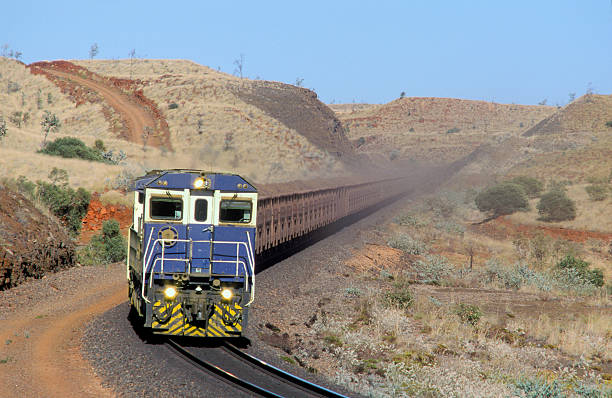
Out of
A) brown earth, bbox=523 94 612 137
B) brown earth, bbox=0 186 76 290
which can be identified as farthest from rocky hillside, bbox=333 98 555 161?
brown earth, bbox=0 186 76 290

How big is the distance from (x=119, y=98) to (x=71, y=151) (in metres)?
39.9

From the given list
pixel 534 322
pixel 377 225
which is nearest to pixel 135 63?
pixel 377 225

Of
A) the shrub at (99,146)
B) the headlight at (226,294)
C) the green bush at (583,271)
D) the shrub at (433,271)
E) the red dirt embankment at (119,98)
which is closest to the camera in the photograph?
the headlight at (226,294)

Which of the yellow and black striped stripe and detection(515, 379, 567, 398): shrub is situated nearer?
detection(515, 379, 567, 398): shrub

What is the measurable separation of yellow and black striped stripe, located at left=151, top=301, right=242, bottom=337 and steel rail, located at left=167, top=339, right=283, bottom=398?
38 centimetres

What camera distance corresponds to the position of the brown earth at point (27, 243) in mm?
18188

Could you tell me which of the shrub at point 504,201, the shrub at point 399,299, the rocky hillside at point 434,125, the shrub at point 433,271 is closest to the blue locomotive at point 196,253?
the shrub at point 399,299

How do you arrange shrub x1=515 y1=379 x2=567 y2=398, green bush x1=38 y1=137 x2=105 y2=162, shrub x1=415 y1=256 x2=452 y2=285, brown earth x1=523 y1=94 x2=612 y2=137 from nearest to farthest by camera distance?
shrub x1=515 y1=379 x2=567 y2=398 → shrub x1=415 y1=256 x2=452 y2=285 → green bush x1=38 y1=137 x2=105 y2=162 → brown earth x1=523 y1=94 x2=612 y2=137

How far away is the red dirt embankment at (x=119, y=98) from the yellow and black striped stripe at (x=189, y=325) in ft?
179

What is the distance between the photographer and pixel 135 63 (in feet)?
435

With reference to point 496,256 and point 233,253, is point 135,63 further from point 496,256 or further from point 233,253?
point 233,253

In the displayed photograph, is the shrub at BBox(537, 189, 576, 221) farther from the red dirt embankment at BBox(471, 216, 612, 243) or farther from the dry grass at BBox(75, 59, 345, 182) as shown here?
the dry grass at BBox(75, 59, 345, 182)

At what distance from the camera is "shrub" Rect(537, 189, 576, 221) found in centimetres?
4922

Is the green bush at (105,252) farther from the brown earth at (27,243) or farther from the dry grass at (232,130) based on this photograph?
the dry grass at (232,130)
